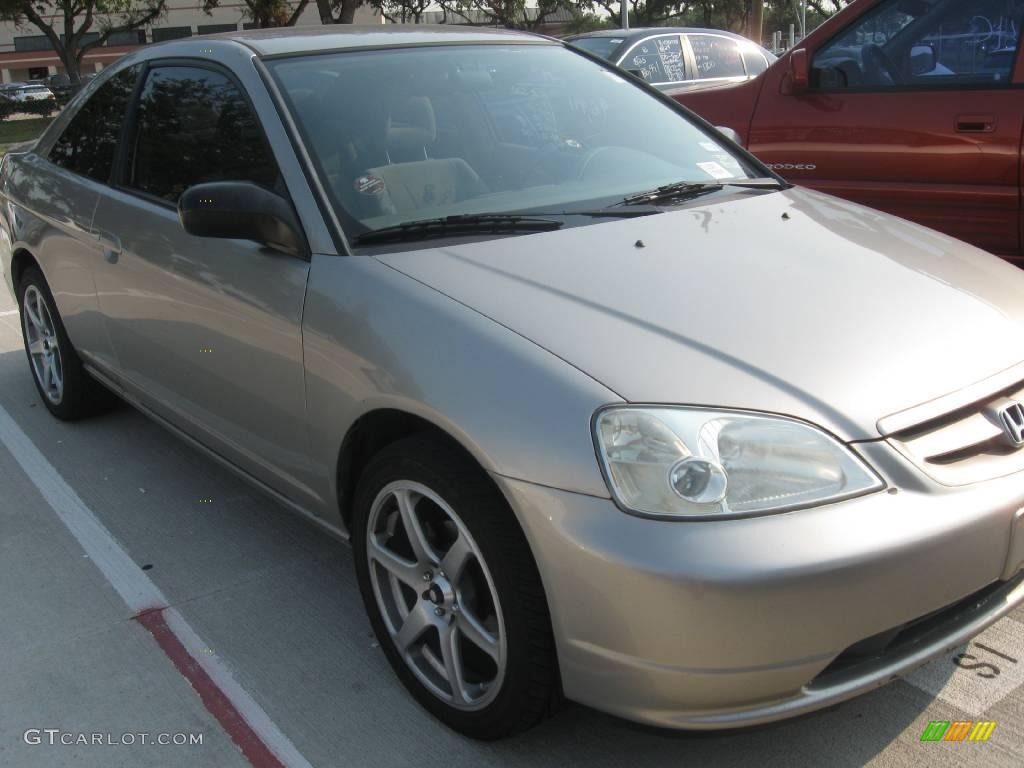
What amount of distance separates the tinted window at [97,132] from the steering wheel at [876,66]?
3.39 m

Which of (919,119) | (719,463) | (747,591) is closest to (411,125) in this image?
(719,463)

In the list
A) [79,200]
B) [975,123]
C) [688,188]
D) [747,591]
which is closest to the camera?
[747,591]

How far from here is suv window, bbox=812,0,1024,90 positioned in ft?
16.0

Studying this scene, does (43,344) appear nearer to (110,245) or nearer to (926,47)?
(110,245)

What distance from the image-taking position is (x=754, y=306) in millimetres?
2604

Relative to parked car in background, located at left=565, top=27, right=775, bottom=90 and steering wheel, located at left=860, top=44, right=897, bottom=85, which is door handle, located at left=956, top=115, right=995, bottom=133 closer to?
steering wheel, located at left=860, top=44, right=897, bottom=85

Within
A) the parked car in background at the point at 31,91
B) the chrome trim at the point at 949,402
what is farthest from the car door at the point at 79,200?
the parked car in background at the point at 31,91

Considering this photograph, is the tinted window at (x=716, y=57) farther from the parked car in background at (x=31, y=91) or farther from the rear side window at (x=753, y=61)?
the parked car in background at (x=31, y=91)

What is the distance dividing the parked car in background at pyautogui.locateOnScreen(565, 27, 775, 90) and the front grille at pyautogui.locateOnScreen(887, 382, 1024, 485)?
7314 mm

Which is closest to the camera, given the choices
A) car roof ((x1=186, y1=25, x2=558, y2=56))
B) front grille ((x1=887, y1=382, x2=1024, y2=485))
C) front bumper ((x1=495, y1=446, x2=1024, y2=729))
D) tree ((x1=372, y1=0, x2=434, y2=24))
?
front bumper ((x1=495, y1=446, x2=1024, y2=729))

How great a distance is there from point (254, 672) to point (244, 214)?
4.12 ft

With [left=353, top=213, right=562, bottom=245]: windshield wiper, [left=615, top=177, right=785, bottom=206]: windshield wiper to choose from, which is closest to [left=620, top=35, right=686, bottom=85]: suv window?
[left=615, top=177, right=785, bottom=206]: windshield wiper

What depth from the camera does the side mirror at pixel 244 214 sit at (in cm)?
293

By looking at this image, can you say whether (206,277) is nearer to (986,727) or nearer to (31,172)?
(31,172)
